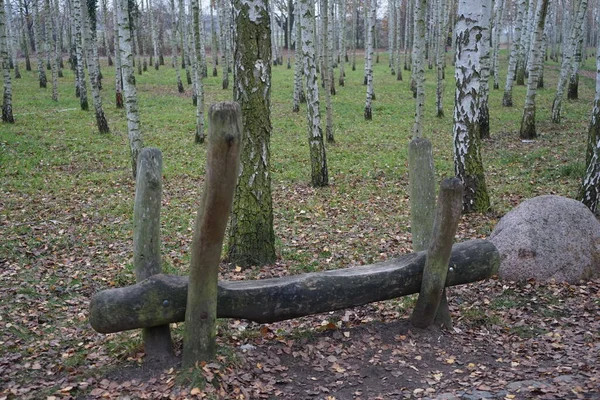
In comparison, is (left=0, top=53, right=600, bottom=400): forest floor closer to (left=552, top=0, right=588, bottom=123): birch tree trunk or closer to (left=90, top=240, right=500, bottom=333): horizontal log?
(left=90, top=240, right=500, bottom=333): horizontal log

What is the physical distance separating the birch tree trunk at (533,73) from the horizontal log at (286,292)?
1147 cm

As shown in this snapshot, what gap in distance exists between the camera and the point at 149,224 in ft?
15.3

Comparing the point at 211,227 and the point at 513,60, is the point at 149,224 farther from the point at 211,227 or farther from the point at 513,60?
the point at 513,60

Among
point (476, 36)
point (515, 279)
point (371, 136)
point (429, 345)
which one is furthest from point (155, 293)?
point (371, 136)

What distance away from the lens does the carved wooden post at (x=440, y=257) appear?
506 cm

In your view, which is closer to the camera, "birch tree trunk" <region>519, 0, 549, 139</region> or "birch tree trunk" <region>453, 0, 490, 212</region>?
"birch tree trunk" <region>453, 0, 490, 212</region>

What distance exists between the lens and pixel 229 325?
573cm

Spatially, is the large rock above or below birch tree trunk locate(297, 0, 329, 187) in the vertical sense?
below

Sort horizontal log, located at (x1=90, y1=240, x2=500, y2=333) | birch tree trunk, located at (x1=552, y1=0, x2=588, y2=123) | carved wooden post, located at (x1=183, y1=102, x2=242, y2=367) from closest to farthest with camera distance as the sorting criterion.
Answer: carved wooden post, located at (x1=183, y1=102, x2=242, y2=367) < horizontal log, located at (x1=90, y1=240, x2=500, y2=333) < birch tree trunk, located at (x1=552, y1=0, x2=588, y2=123)

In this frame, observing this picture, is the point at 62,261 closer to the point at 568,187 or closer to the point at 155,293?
the point at 155,293

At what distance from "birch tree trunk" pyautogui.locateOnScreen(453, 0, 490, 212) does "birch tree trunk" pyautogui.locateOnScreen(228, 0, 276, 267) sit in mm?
3849

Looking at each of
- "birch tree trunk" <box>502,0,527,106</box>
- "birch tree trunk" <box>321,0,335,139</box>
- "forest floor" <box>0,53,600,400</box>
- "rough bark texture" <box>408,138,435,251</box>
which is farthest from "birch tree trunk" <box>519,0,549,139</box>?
"rough bark texture" <box>408,138,435,251</box>

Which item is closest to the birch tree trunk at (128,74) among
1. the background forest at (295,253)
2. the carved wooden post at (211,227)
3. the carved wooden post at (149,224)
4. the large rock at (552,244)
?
the background forest at (295,253)

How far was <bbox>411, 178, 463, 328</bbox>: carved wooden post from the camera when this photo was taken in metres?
5.06
